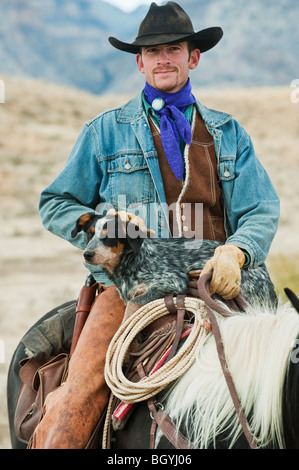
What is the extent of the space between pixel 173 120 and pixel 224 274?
1.11 metres

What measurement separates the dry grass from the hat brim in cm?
432

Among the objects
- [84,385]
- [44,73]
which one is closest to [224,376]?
[84,385]

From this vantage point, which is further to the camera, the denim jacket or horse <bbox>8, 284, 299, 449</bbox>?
the denim jacket

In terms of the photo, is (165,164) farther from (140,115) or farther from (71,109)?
(71,109)

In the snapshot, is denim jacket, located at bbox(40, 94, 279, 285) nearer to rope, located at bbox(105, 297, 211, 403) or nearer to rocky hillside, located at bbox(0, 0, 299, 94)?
rope, located at bbox(105, 297, 211, 403)

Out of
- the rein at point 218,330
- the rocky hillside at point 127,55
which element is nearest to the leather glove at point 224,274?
the rein at point 218,330

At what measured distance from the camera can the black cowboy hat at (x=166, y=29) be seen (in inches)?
143

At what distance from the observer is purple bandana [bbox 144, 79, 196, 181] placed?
144 inches

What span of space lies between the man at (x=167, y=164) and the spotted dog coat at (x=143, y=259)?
0.75 feet

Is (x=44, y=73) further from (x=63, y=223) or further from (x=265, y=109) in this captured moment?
(x=63, y=223)

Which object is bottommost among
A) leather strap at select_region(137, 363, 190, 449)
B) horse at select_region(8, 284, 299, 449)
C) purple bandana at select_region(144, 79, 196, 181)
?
leather strap at select_region(137, 363, 190, 449)

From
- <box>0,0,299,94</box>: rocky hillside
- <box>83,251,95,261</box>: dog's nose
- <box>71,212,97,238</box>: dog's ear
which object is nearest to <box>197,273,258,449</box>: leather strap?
<box>83,251,95,261</box>: dog's nose

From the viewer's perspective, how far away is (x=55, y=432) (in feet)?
10.0

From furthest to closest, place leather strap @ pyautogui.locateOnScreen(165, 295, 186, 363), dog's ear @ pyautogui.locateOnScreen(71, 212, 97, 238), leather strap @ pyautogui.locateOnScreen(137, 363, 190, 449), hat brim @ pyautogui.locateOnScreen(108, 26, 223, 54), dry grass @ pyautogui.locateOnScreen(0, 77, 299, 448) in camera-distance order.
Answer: dry grass @ pyautogui.locateOnScreen(0, 77, 299, 448) → hat brim @ pyautogui.locateOnScreen(108, 26, 223, 54) → dog's ear @ pyautogui.locateOnScreen(71, 212, 97, 238) → leather strap @ pyautogui.locateOnScreen(165, 295, 186, 363) → leather strap @ pyautogui.locateOnScreen(137, 363, 190, 449)
